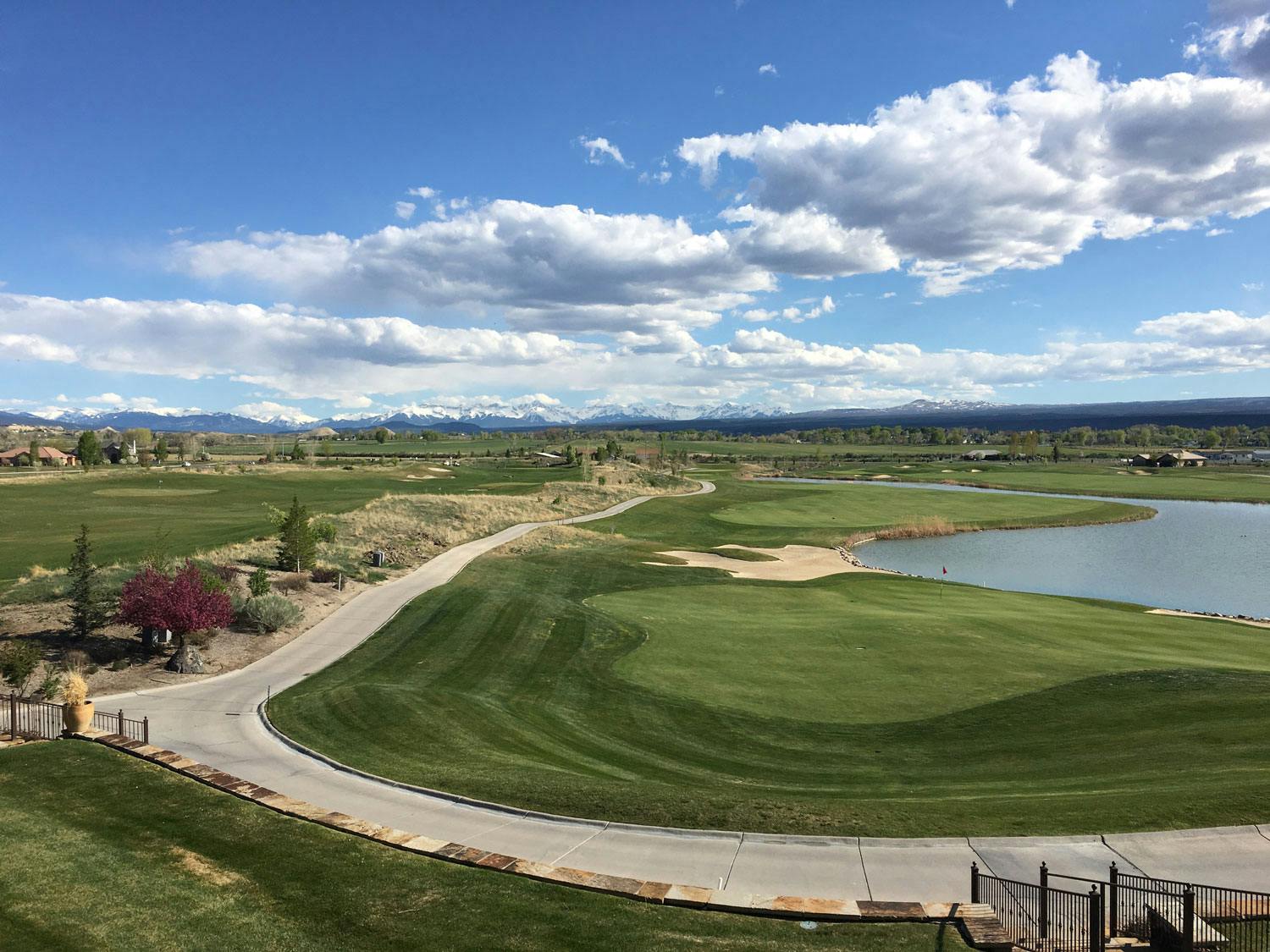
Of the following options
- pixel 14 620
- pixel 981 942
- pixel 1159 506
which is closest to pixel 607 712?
pixel 981 942

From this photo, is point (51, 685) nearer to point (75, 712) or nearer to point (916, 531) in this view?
point (75, 712)

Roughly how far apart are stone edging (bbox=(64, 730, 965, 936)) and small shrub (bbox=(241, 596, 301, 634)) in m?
17.5

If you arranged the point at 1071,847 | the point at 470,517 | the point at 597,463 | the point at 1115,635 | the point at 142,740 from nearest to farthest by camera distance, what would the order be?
the point at 1071,847
the point at 142,740
the point at 1115,635
the point at 470,517
the point at 597,463

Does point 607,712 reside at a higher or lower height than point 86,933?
lower

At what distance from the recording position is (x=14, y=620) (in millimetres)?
28047

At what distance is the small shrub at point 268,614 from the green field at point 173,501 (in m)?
12.7

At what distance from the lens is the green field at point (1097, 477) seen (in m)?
116

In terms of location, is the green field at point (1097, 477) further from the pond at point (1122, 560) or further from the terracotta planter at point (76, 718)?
the terracotta planter at point (76, 718)

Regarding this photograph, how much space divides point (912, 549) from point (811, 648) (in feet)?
151

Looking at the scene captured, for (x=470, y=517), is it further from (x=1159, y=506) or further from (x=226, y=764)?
(x=1159, y=506)

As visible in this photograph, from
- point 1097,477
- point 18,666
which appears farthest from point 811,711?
point 1097,477

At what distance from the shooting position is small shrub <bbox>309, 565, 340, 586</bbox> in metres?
40.0

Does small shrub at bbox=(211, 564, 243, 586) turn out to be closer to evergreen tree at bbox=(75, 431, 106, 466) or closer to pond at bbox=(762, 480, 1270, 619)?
pond at bbox=(762, 480, 1270, 619)

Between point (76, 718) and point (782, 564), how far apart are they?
1866 inches
